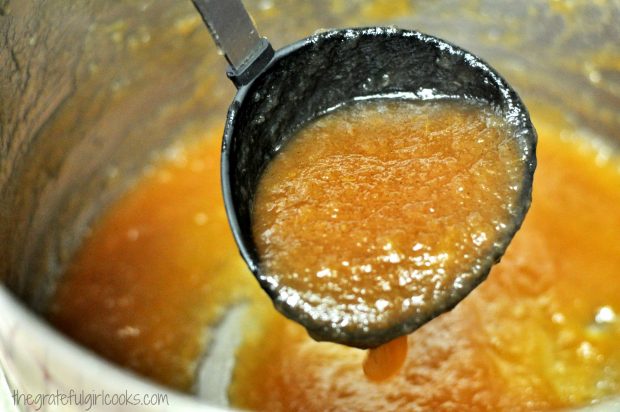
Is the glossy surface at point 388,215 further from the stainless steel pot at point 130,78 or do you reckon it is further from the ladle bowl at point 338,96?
the stainless steel pot at point 130,78

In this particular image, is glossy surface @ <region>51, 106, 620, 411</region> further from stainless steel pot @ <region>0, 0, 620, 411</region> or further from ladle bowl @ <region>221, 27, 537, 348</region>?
ladle bowl @ <region>221, 27, 537, 348</region>

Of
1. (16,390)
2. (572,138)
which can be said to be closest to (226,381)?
(16,390)

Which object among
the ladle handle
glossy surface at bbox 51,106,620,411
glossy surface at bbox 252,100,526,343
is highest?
the ladle handle

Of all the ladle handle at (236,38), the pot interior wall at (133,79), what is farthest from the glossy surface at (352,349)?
the ladle handle at (236,38)

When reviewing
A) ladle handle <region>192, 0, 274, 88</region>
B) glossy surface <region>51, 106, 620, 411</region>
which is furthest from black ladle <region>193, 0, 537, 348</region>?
glossy surface <region>51, 106, 620, 411</region>

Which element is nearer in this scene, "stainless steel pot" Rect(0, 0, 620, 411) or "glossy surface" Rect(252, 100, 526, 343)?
"glossy surface" Rect(252, 100, 526, 343)

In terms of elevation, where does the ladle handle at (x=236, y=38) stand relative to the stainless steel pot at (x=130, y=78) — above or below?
above
